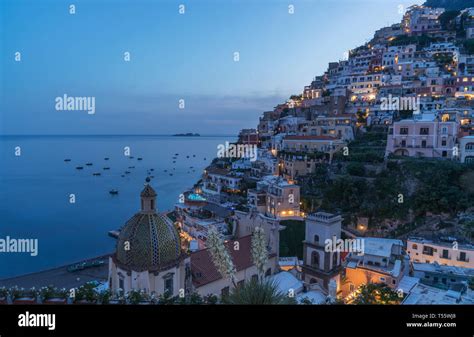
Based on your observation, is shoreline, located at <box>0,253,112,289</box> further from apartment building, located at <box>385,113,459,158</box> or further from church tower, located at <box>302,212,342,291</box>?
apartment building, located at <box>385,113,459,158</box>

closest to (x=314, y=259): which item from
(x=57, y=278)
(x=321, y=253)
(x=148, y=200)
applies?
(x=321, y=253)

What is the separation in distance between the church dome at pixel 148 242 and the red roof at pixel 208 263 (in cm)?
102

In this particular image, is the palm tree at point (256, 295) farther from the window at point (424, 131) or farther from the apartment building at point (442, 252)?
the window at point (424, 131)

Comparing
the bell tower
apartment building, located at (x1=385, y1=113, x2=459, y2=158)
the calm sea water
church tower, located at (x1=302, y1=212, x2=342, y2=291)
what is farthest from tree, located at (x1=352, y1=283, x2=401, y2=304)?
the calm sea water

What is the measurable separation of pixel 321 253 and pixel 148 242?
6175 millimetres

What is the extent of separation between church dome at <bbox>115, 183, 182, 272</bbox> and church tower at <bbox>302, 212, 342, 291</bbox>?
5238 mm

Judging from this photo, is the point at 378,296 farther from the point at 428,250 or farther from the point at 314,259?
the point at 428,250

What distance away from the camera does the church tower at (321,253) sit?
10492 millimetres

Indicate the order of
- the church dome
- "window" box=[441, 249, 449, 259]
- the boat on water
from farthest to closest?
the boat on water, "window" box=[441, 249, 449, 259], the church dome

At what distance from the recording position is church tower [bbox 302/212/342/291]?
34.4 ft

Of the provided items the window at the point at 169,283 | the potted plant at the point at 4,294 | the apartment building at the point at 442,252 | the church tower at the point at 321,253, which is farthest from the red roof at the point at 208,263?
the apartment building at the point at 442,252
